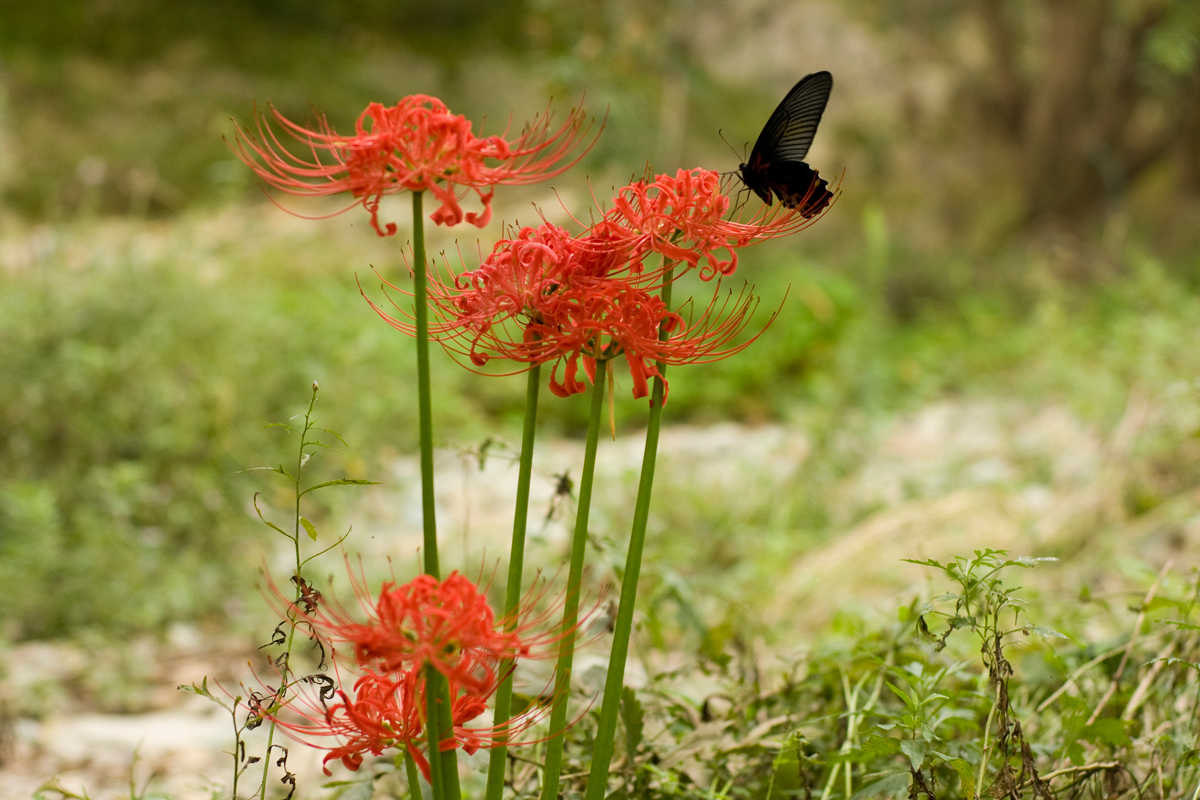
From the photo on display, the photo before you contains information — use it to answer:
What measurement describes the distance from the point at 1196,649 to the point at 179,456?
2.73m

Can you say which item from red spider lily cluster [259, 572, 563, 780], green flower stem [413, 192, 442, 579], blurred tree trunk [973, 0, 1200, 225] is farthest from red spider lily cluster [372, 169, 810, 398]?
blurred tree trunk [973, 0, 1200, 225]

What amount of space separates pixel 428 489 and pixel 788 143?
596 millimetres

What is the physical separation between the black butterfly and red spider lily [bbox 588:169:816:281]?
144 millimetres

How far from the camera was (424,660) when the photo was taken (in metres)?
0.78

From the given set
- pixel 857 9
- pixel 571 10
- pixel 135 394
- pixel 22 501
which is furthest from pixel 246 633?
pixel 857 9

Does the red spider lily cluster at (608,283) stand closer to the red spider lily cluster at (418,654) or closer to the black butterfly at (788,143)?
the black butterfly at (788,143)

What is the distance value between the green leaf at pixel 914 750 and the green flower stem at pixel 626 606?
1.11 feet

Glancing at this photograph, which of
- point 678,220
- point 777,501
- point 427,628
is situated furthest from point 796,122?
point 777,501

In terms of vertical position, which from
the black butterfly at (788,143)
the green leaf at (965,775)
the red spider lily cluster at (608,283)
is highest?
the black butterfly at (788,143)

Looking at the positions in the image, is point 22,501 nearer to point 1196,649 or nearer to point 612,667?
point 612,667

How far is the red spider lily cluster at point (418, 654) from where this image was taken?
0.77 m

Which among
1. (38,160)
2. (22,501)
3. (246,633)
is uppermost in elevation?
(38,160)

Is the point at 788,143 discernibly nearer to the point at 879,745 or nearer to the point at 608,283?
the point at 608,283

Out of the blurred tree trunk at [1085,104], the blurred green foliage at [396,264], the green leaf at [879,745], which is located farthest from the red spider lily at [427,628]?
the blurred tree trunk at [1085,104]
